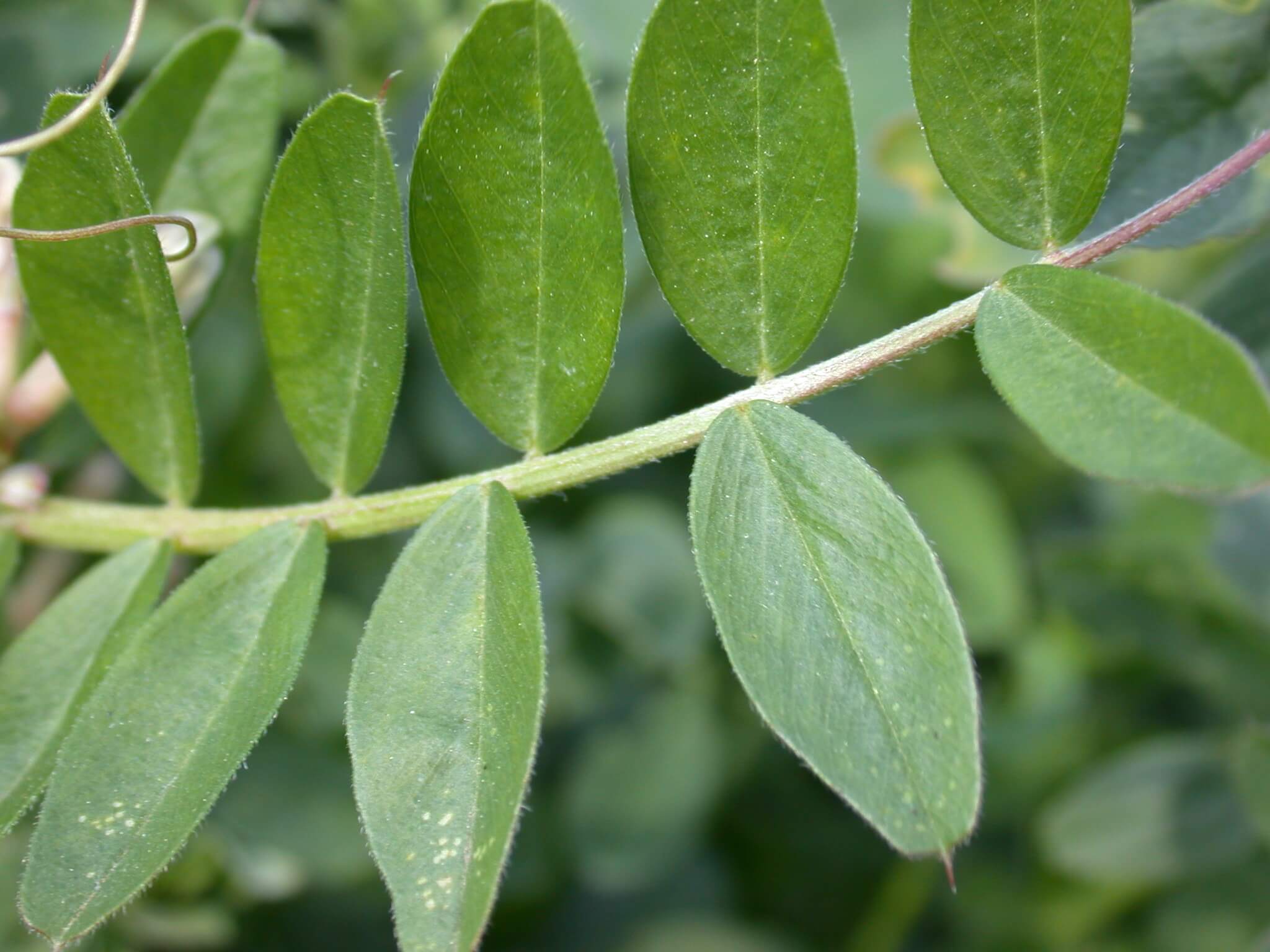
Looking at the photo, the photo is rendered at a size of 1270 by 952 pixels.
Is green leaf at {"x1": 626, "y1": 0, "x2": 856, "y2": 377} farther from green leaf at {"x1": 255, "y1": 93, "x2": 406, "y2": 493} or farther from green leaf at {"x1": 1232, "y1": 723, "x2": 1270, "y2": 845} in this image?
green leaf at {"x1": 1232, "y1": 723, "x2": 1270, "y2": 845}

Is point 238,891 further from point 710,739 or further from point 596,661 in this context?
point 710,739

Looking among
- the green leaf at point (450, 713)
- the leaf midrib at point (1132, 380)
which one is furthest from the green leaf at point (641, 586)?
the leaf midrib at point (1132, 380)

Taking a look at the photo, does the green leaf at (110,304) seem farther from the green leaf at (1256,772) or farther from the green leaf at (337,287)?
the green leaf at (1256,772)

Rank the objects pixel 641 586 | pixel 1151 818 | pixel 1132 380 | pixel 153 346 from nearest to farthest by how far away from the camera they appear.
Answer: pixel 1132 380 < pixel 153 346 < pixel 1151 818 < pixel 641 586

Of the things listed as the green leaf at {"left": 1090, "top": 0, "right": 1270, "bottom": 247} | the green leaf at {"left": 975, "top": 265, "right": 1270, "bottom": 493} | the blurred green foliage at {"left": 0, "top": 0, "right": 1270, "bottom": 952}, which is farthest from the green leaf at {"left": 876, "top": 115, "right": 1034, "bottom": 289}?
the green leaf at {"left": 975, "top": 265, "right": 1270, "bottom": 493}

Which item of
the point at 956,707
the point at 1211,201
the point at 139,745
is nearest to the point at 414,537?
the point at 139,745

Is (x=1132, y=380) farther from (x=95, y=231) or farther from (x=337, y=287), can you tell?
(x=95, y=231)

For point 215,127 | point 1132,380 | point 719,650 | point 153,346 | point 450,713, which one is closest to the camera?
point 1132,380

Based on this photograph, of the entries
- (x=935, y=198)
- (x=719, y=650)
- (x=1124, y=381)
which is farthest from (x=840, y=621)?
(x=719, y=650)
